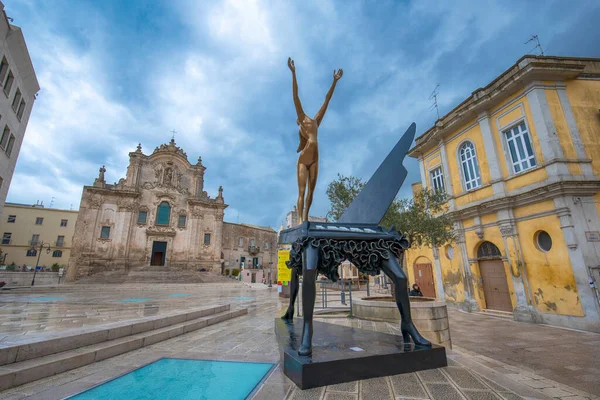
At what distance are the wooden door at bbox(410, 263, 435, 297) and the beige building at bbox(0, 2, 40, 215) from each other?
82.1 feet

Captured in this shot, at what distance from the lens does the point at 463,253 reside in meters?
14.1

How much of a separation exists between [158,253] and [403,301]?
35.0 meters

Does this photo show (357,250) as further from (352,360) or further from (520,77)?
(520,77)

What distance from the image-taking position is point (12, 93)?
14.0m

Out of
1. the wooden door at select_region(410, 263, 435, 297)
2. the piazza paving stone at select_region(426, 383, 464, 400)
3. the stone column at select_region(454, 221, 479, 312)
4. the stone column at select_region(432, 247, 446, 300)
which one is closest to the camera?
the piazza paving stone at select_region(426, 383, 464, 400)

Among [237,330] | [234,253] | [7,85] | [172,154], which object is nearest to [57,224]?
[172,154]

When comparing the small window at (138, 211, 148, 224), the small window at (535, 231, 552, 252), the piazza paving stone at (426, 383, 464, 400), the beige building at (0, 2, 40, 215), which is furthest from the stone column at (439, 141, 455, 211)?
the small window at (138, 211, 148, 224)

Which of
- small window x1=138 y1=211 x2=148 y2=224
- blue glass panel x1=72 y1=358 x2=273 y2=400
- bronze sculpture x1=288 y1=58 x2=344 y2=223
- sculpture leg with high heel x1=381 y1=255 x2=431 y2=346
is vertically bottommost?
blue glass panel x1=72 y1=358 x2=273 y2=400

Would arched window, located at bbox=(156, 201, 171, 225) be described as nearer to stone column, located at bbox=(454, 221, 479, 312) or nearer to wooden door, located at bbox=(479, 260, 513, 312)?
stone column, located at bbox=(454, 221, 479, 312)

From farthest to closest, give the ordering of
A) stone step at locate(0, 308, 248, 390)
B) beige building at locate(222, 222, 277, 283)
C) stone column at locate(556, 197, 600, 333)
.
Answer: beige building at locate(222, 222, 277, 283) < stone column at locate(556, 197, 600, 333) < stone step at locate(0, 308, 248, 390)

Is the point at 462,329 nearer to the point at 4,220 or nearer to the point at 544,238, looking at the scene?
the point at 544,238

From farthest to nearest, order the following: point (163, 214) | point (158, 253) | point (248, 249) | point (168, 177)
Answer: point (248, 249) → point (168, 177) → point (163, 214) → point (158, 253)

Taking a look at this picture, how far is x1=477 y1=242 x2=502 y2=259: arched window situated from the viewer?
12618 millimetres

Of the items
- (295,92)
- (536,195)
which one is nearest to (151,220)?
(295,92)
